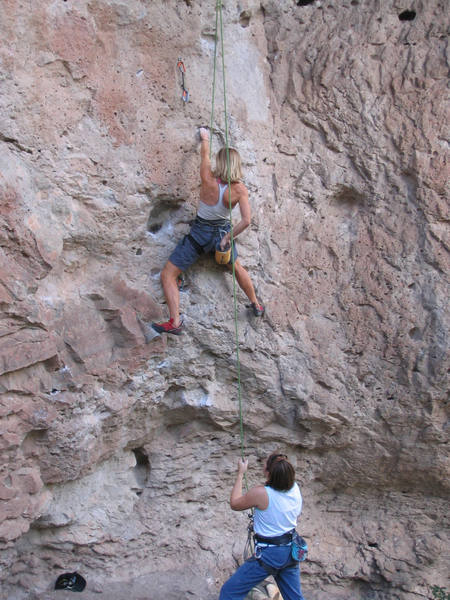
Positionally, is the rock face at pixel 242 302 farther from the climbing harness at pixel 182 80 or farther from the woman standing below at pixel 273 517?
the woman standing below at pixel 273 517

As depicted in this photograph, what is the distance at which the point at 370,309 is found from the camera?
166 inches

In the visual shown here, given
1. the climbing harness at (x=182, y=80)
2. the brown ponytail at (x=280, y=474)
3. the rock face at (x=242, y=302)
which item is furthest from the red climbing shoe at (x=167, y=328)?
the climbing harness at (x=182, y=80)

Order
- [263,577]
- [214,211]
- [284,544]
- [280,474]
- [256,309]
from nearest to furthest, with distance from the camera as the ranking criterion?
[280,474] → [284,544] → [263,577] → [214,211] → [256,309]

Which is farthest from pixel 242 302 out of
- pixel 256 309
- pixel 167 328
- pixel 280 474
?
pixel 280 474

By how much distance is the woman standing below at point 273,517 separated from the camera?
311cm

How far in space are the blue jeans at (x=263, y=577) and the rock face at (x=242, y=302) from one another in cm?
96

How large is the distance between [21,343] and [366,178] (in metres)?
2.54

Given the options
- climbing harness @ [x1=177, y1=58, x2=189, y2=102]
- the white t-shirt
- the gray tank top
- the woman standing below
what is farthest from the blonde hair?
the white t-shirt

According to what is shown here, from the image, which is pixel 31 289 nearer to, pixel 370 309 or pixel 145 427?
pixel 145 427

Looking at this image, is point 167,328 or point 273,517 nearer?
point 273,517

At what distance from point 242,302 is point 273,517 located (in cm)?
148

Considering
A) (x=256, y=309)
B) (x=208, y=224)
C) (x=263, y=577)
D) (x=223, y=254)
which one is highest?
(x=208, y=224)

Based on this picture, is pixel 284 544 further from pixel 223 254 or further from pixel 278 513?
pixel 223 254

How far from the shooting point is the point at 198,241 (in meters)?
3.73
